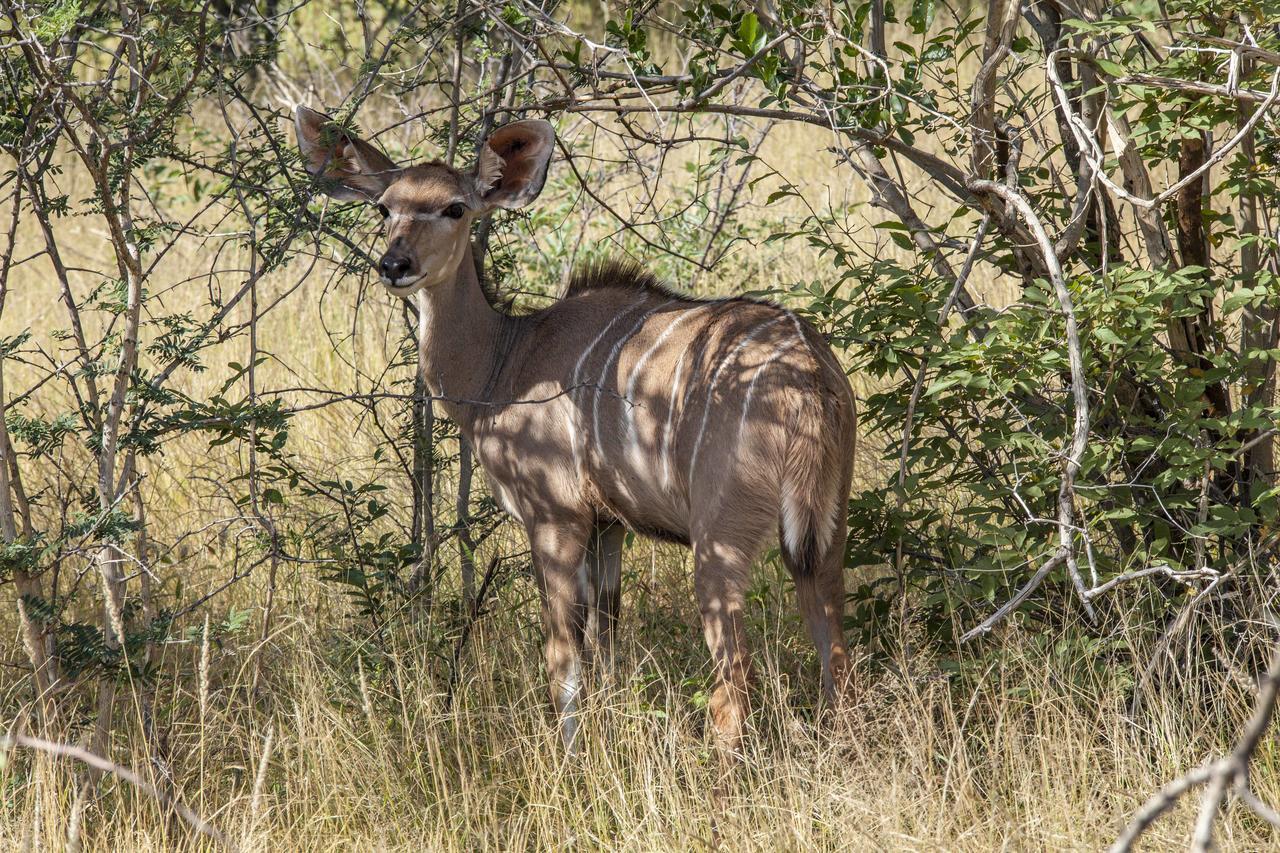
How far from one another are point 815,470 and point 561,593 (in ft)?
2.81

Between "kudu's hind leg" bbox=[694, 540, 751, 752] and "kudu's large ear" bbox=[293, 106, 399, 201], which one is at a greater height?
"kudu's large ear" bbox=[293, 106, 399, 201]

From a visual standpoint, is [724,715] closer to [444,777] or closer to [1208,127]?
[444,777]

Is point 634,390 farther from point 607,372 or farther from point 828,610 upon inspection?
point 828,610

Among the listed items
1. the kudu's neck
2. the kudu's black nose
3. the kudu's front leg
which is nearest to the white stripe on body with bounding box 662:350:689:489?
the kudu's front leg

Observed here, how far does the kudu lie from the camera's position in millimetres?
3238

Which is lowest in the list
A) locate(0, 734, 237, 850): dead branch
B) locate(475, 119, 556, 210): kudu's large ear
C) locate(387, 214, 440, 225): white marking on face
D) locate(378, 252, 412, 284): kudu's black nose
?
locate(0, 734, 237, 850): dead branch

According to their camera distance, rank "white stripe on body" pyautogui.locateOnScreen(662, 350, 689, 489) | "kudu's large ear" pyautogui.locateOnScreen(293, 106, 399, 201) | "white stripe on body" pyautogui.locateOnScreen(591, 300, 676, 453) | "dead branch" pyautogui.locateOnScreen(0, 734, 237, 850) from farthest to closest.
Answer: "kudu's large ear" pyautogui.locateOnScreen(293, 106, 399, 201) < "white stripe on body" pyautogui.locateOnScreen(591, 300, 676, 453) < "white stripe on body" pyautogui.locateOnScreen(662, 350, 689, 489) < "dead branch" pyautogui.locateOnScreen(0, 734, 237, 850)

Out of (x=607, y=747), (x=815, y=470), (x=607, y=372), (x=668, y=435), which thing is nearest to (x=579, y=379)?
(x=607, y=372)

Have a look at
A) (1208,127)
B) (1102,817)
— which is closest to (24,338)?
(1102,817)

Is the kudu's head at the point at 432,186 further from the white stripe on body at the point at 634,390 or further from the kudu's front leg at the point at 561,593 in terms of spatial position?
the kudu's front leg at the point at 561,593

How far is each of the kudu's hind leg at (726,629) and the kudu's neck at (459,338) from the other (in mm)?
1035

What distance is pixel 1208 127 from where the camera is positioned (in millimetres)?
3270

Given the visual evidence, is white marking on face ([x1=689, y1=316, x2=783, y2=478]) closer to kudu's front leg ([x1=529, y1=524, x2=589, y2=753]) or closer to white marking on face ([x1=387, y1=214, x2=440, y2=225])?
kudu's front leg ([x1=529, y1=524, x2=589, y2=753])

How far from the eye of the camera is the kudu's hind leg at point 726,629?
127 inches
